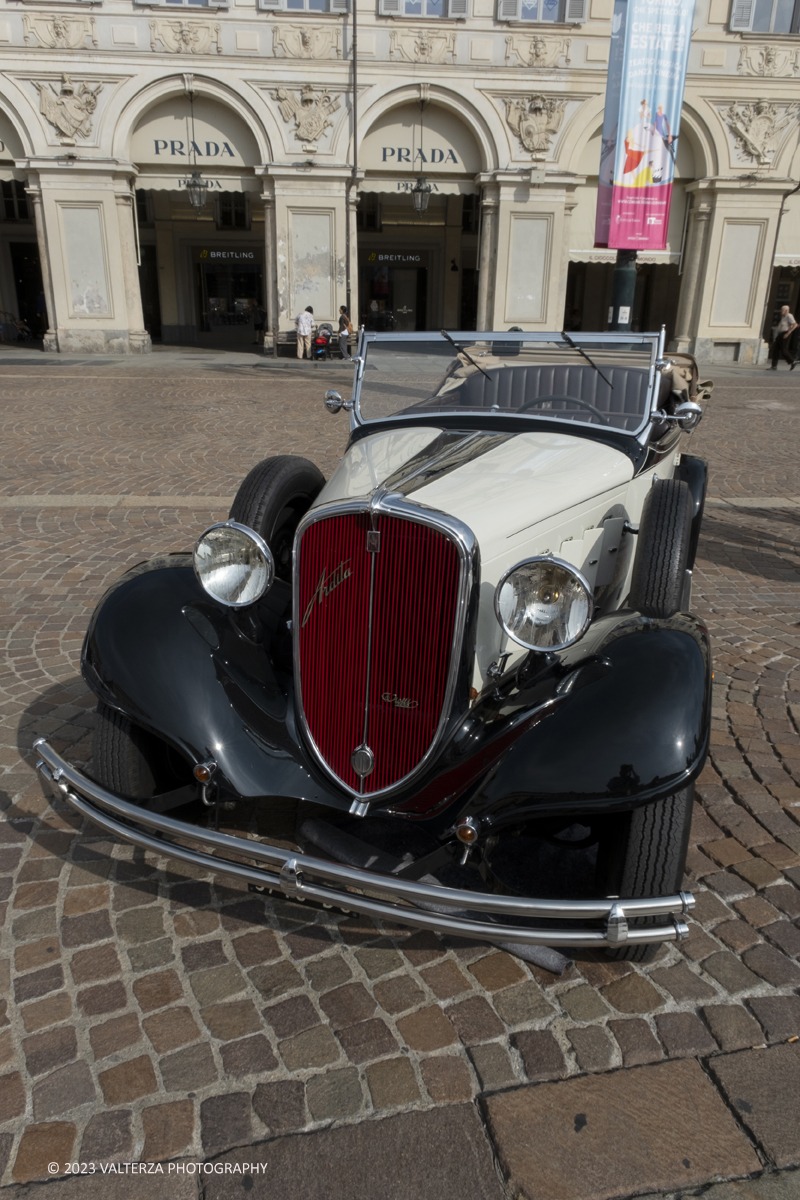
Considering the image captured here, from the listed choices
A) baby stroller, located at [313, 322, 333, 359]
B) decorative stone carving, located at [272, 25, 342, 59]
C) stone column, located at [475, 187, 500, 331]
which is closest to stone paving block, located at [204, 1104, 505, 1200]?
baby stroller, located at [313, 322, 333, 359]

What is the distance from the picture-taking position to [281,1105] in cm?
187

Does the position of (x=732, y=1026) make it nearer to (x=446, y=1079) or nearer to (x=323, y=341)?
(x=446, y=1079)

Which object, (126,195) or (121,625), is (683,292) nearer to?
(126,195)

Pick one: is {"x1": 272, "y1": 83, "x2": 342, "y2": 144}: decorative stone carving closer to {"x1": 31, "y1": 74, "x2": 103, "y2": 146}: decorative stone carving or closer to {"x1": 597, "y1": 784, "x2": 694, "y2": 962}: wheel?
{"x1": 31, "y1": 74, "x2": 103, "y2": 146}: decorative stone carving

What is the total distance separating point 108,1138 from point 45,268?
21.8m

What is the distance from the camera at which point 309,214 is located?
20.0 m

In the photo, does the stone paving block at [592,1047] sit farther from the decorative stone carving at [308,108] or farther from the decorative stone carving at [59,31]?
the decorative stone carving at [59,31]

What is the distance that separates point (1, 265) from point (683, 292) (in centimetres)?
2049

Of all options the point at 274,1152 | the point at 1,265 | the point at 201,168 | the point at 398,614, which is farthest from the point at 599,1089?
the point at 1,265

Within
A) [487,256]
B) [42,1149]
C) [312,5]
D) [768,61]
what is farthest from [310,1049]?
[768,61]

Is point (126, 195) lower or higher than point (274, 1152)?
higher

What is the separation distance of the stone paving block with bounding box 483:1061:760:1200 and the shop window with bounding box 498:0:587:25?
22.6 metres

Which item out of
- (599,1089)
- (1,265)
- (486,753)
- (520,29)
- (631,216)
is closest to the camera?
(599,1089)

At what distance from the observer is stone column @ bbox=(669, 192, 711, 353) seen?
20.7m
